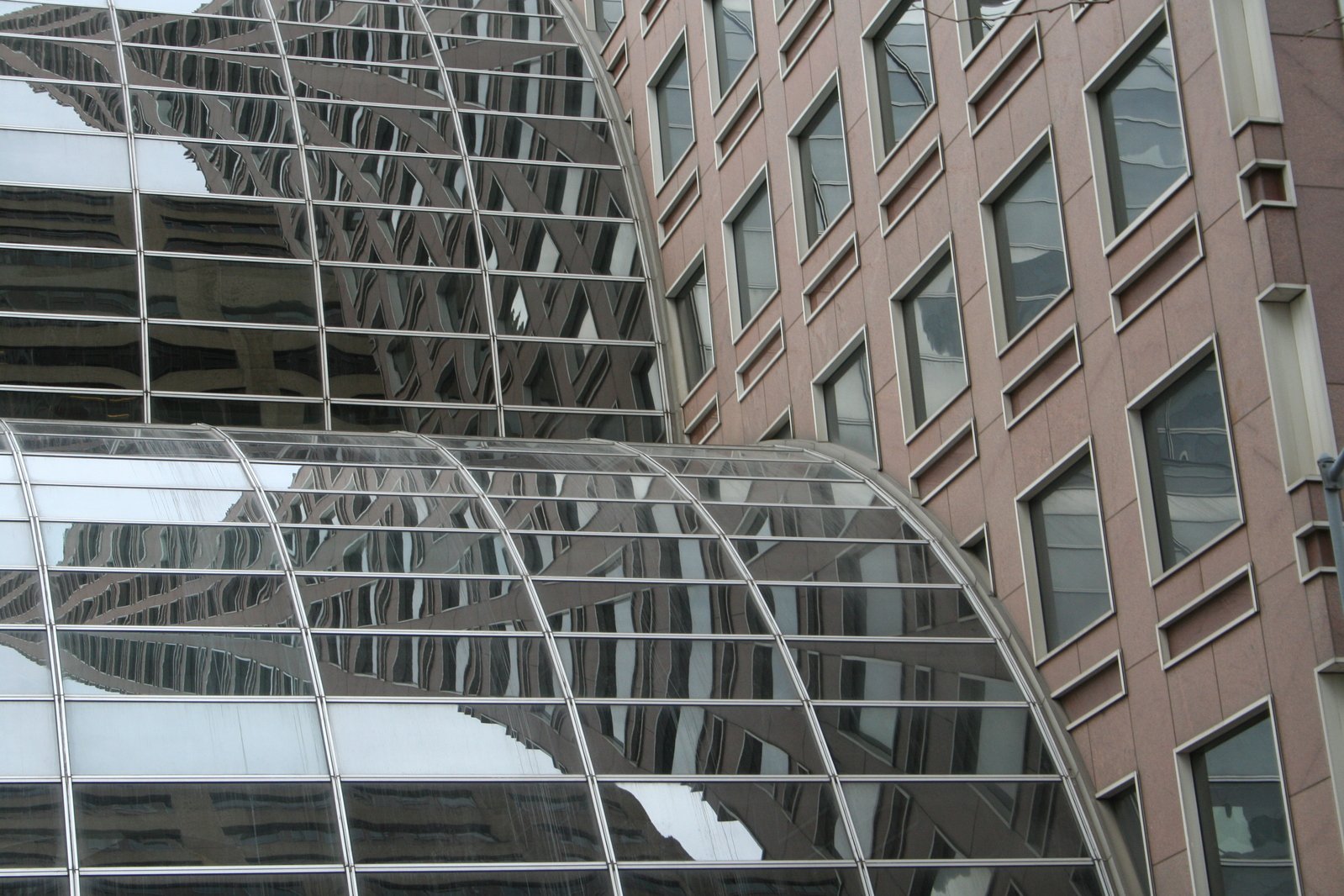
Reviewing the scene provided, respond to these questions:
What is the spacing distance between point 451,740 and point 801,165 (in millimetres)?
15446

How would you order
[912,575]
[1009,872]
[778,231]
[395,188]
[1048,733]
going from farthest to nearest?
[395,188], [778,231], [912,575], [1048,733], [1009,872]

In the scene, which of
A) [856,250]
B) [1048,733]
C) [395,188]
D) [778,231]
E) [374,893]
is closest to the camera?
[374,893]

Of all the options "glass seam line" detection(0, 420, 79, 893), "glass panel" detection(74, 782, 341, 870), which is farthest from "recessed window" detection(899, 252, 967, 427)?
"glass seam line" detection(0, 420, 79, 893)

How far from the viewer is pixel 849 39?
33.7m

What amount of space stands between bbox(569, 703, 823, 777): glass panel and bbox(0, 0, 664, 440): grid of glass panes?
1566cm

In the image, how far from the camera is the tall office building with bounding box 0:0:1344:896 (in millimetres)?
22906

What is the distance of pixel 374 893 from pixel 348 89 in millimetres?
27671

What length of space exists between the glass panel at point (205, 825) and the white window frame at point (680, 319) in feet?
61.5

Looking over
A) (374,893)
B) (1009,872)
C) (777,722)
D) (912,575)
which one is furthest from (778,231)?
(374,893)

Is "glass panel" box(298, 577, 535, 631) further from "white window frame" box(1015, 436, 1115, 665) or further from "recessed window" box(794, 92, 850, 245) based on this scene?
"recessed window" box(794, 92, 850, 245)

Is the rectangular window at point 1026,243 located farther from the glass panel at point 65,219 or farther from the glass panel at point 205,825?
the glass panel at point 65,219

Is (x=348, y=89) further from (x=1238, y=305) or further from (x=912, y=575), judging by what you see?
(x=1238, y=305)

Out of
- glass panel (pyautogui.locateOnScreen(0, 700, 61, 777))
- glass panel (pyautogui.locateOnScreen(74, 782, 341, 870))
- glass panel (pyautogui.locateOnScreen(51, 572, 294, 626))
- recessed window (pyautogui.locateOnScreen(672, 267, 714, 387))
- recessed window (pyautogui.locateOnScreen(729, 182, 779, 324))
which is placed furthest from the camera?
recessed window (pyautogui.locateOnScreen(672, 267, 714, 387))

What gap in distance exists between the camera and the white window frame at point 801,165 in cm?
3400
